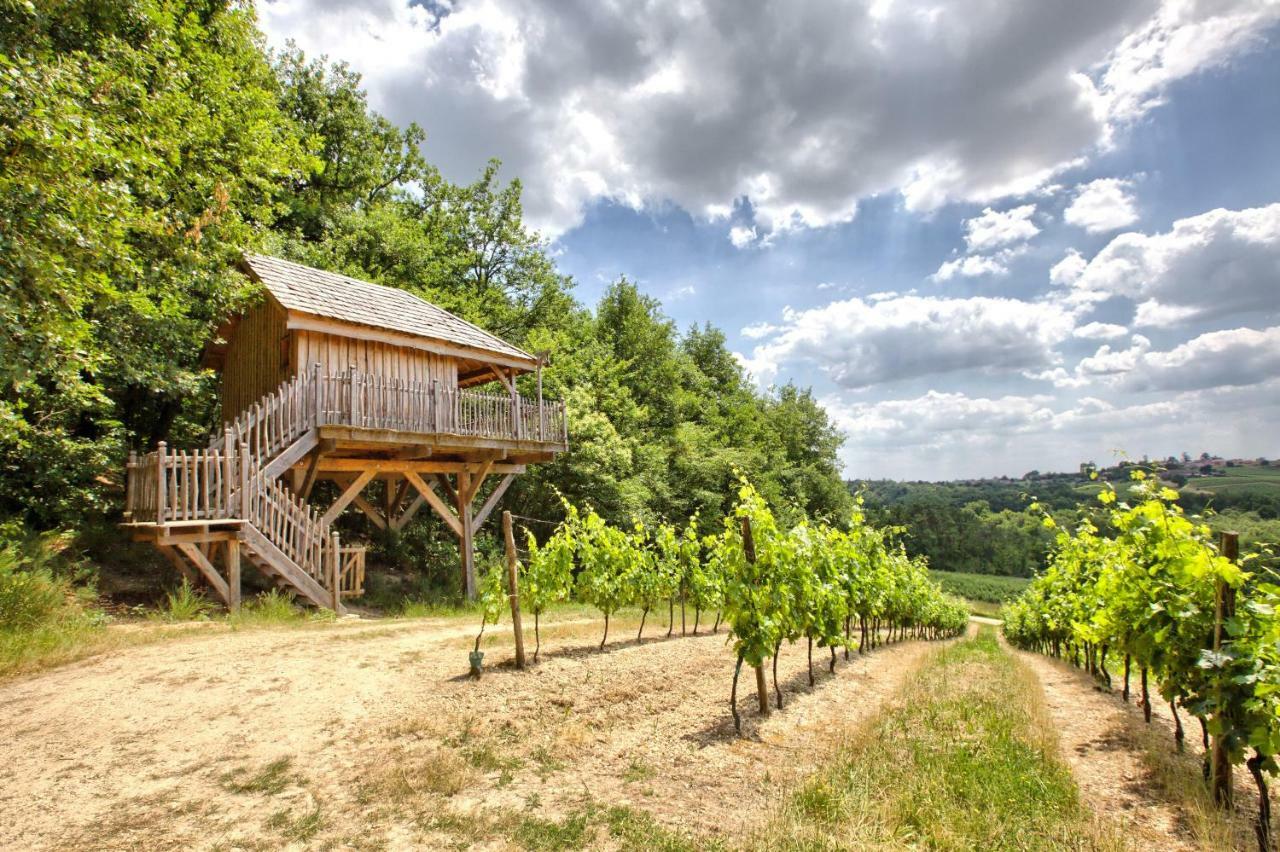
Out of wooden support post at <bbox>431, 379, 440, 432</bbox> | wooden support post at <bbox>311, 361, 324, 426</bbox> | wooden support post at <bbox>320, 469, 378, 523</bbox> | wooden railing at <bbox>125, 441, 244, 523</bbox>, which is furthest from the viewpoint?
wooden support post at <bbox>431, 379, 440, 432</bbox>

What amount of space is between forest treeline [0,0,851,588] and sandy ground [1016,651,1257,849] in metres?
8.74

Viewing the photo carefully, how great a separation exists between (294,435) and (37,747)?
680 cm

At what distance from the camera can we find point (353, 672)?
24.9 ft

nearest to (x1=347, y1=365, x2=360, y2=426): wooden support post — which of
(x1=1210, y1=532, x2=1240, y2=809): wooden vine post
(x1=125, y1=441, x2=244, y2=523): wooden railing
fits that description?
(x1=125, y1=441, x2=244, y2=523): wooden railing

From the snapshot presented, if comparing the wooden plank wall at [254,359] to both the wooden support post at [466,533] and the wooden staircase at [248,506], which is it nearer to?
the wooden staircase at [248,506]

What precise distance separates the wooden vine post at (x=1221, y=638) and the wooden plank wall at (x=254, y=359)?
14.1m

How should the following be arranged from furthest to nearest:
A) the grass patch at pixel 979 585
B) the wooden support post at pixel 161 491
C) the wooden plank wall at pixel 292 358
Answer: the grass patch at pixel 979 585 < the wooden plank wall at pixel 292 358 < the wooden support post at pixel 161 491

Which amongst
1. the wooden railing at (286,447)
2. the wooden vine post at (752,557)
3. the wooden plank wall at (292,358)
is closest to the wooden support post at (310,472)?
the wooden railing at (286,447)

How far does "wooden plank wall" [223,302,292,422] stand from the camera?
13.3 meters

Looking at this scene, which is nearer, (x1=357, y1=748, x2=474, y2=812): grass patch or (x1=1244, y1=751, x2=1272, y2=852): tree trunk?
(x1=1244, y1=751, x2=1272, y2=852): tree trunk

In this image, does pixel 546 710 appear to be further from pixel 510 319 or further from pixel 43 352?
pixel 510 319

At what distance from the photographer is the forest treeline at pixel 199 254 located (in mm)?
7582

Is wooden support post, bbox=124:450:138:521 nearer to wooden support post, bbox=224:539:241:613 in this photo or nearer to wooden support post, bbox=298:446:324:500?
wooden support post, bbox=224:539:241:613

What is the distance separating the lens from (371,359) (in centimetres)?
1346
